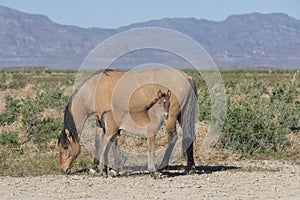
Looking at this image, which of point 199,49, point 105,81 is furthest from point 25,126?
point 199,49

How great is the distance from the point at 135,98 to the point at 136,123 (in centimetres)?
58

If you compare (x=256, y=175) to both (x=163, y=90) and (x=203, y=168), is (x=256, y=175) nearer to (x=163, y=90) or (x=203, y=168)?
(x=203, y=168)

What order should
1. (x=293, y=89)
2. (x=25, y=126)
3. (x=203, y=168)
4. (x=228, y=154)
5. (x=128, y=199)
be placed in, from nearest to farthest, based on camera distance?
(x=128, y=199) → (x=203, y=168) → (x=228, y=154) → (x=25, y=126) → (x=293, y=89)

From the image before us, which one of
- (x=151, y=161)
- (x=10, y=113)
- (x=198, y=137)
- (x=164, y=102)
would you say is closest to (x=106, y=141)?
(x=151, y=161)

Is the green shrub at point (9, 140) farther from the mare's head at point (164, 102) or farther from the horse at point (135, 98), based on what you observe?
the mare's head at point (164, 102)

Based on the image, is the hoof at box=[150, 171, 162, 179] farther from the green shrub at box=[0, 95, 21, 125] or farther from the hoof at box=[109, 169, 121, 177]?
the green shrub at box=[0, 95, 21, 125]

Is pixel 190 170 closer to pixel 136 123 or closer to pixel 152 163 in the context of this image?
pixel 152 163

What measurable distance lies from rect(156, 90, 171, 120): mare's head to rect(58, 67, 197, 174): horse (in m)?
0.23

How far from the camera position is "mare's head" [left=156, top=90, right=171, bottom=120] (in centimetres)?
1324

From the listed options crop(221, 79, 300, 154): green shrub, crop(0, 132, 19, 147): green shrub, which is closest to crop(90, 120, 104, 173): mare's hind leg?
crop(0, 132, 19, 147): green shrub

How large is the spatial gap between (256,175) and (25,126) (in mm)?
7644

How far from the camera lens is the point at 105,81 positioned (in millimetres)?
14039

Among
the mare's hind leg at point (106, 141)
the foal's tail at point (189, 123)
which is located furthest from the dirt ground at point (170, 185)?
the foal's tail at point (189, 123)

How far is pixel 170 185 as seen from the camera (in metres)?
12.2
